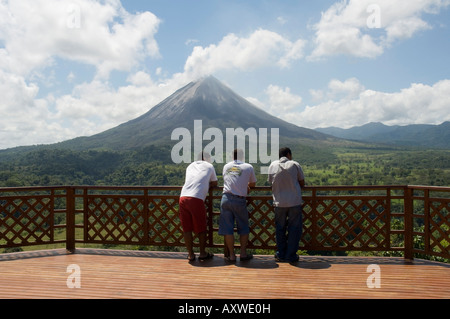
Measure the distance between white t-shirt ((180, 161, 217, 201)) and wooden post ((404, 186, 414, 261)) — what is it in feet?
8.97

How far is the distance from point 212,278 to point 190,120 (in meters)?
90.0

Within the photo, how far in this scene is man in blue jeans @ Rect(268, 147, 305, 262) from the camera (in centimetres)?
439

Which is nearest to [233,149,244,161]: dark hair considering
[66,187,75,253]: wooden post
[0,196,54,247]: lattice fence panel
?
[66,187,75,253]: wooden post

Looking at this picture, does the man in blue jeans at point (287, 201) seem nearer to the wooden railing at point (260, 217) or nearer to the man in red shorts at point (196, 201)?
the wooden railing at point (260, 217)

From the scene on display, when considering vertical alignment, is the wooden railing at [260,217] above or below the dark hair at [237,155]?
below

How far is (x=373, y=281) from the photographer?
373cm

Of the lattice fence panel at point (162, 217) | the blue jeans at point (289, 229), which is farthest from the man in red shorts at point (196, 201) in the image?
the blue jeans at point (289, 229)

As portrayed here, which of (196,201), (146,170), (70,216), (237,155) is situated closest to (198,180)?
(196,201)

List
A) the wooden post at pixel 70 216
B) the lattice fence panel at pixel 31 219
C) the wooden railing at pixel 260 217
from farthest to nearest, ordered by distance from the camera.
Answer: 1. the wooden post at pixel 70 216
2. the lattice fence panel at pixel 31 219
3. the wooden railing at pixel 260 217

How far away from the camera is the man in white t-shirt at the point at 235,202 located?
14.6 ft

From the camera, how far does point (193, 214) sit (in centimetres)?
439

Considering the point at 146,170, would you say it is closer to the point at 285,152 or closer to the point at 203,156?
the point at 203,156

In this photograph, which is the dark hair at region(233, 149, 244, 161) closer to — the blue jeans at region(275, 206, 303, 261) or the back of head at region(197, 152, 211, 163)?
the back of head at region(197, 152, 211, 163)
